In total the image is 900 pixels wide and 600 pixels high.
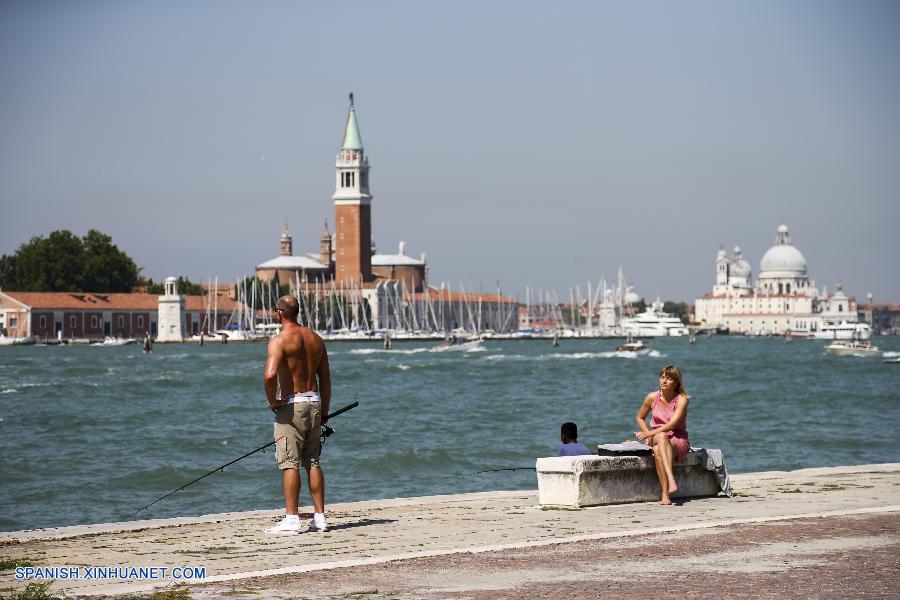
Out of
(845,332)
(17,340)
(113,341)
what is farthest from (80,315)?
(845,332)

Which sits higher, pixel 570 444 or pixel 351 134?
pixel 351 134

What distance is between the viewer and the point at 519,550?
7.59 metres

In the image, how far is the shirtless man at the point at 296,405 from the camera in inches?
330

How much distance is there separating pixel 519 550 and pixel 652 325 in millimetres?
168443

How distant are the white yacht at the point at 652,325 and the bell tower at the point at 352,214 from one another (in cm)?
3317

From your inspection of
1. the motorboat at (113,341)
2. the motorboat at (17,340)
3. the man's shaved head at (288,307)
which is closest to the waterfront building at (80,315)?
the motorboat at (17,340)

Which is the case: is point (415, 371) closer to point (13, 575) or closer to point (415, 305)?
point (13, 575)

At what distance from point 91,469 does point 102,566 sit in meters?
14.3

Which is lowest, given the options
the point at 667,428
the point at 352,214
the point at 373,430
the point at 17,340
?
the point at 373,430

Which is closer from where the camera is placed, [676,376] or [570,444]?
[676,376]

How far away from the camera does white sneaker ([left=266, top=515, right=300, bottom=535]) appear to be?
8.36 metres

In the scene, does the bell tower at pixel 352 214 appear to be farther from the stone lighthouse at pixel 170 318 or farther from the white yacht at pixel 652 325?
the white yacht at pixel 652 325

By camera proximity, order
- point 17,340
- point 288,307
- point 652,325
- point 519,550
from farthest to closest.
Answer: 1. point 652,325
2. point 17,340
3. point 288,307
4. point 519,550

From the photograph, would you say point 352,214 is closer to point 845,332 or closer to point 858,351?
point 845,332
